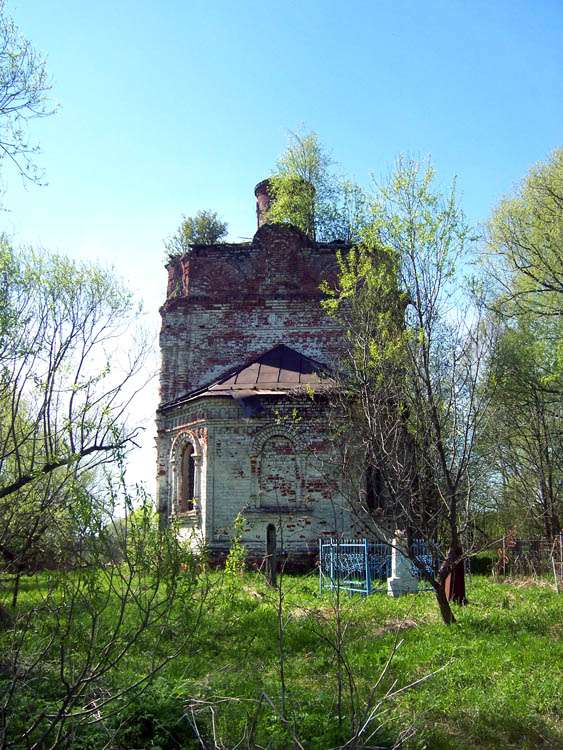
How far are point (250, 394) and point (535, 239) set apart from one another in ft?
23.1

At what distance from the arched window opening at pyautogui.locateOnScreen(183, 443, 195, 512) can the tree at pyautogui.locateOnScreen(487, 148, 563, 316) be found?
7849 mm

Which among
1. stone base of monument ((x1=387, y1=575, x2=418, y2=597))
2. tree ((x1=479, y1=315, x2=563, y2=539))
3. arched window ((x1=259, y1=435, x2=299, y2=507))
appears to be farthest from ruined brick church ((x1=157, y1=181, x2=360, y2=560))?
tree ((x1=479, y1=315, x2=563, y2=539))

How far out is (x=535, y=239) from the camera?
47.5 ft

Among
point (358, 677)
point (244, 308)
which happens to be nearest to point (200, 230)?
point (244, 308)

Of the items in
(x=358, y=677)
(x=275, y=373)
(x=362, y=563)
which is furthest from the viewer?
(x=275, y=373)

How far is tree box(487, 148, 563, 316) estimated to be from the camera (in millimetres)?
14188

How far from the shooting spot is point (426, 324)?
8.68 metres

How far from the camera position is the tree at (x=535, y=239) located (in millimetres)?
14188

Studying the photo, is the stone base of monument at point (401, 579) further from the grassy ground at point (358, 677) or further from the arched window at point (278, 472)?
the arched window at point (278, 472)

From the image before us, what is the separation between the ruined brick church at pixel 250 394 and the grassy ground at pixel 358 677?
3378mm

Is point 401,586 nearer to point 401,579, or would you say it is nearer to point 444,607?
point 401,579

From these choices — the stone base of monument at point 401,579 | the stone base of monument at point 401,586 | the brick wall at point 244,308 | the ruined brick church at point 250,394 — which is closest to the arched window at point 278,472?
the ruined brick church at point 250,394

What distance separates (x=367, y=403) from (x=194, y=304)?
31.5ft

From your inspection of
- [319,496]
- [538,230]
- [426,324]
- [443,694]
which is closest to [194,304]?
[319,496]
